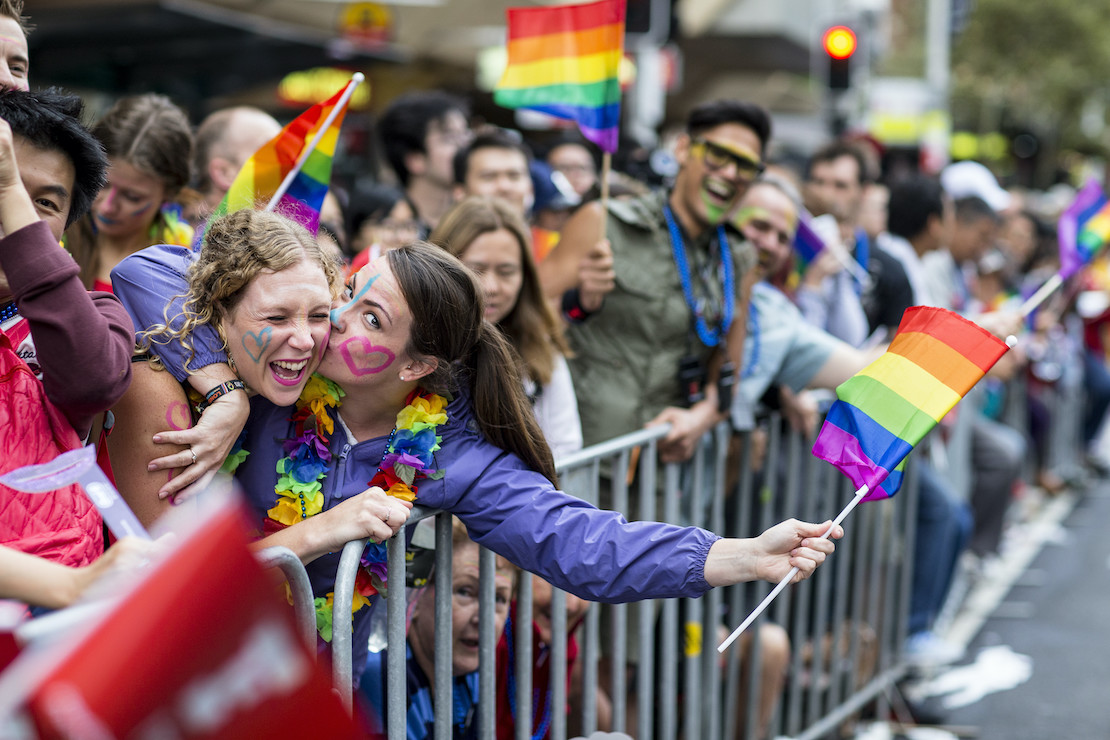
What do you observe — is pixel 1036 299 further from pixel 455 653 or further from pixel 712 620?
pixel 455 653

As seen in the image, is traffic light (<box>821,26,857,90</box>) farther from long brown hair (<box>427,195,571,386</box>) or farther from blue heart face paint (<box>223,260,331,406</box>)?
blue heart face paint (<box>223,260,331,406</box>)

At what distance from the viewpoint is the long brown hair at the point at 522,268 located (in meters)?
3.80

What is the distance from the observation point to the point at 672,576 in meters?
2.54

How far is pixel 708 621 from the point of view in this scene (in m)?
3.99

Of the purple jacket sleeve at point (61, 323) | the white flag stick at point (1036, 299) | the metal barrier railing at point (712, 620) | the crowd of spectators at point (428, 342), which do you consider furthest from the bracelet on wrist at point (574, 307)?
the purple jacket sleeve at point (61, 323)

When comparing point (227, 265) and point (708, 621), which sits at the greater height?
point (227, 265)

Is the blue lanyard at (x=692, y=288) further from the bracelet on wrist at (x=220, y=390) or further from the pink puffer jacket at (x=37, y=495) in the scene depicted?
the pink puffer jacket at (x=37, y=495)

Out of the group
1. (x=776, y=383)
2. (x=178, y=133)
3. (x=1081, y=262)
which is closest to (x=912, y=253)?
(x=1081, y=262)

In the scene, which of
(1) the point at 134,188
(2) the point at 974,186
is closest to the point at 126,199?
(1) the point at 134,188

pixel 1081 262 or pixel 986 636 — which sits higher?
pixel 1081 262

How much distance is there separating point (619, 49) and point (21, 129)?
92.4 inches

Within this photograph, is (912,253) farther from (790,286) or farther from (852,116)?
(852,116)

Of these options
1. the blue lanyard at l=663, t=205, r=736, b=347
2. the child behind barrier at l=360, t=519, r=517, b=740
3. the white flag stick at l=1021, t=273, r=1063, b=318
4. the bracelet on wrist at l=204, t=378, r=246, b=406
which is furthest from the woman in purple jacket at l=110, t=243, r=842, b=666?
the white flag stick at l=1021, t=273, r=1063, b=318

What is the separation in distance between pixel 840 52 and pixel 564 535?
11.2 metres
